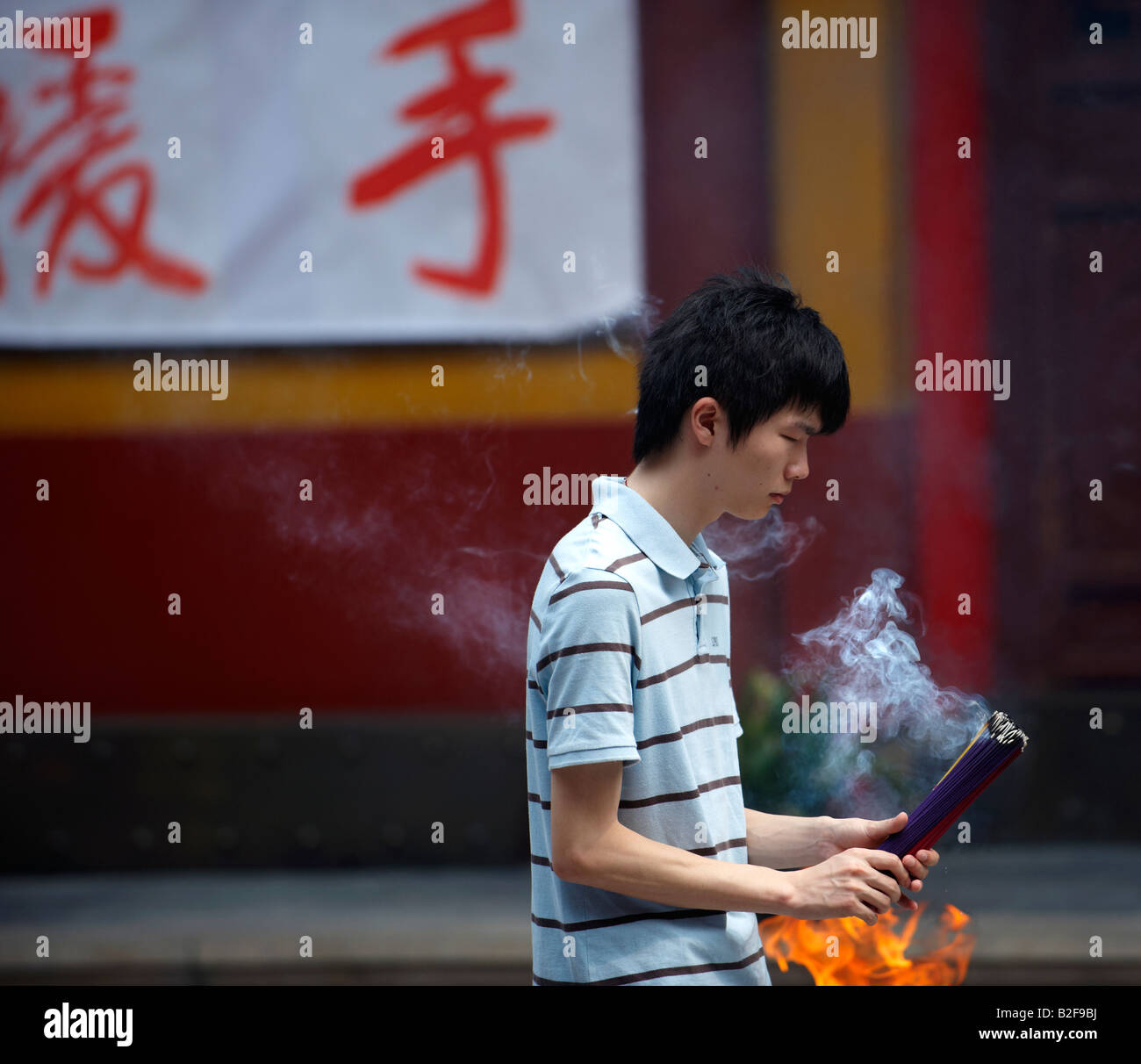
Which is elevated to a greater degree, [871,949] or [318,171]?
[318,171]

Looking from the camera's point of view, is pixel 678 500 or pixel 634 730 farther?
pixel 678 500

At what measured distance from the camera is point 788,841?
1739 millimetres

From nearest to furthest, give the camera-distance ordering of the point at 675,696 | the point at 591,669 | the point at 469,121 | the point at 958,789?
1. the point at 591,669
2. the point at 675,696
3. the point at 958,789
4. the point at 469,121

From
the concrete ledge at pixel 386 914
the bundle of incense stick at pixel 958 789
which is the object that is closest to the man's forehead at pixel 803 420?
the bundle of incense stick at pixel 958 789

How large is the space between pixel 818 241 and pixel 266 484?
2.48 m

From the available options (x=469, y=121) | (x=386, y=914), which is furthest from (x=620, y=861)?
(x=469, y=121)

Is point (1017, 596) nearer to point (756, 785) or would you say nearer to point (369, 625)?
point (756, 785)

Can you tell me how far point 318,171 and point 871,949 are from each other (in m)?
3.57

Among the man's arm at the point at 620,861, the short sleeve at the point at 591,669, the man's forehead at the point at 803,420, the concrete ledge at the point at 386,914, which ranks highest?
the man's forehead at the point at 803,420

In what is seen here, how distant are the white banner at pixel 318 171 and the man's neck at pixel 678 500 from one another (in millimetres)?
3361

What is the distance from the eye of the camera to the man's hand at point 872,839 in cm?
161

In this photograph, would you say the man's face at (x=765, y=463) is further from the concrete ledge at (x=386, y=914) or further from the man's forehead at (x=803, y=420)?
the concrete ledge at (x=386, y=914)

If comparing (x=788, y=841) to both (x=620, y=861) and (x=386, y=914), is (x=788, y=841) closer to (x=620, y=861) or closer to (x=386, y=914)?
(x=620, y=861)
